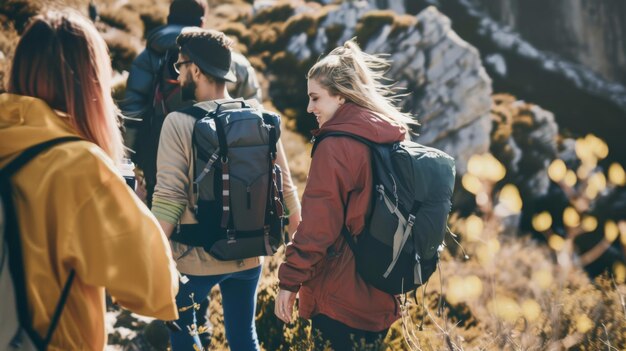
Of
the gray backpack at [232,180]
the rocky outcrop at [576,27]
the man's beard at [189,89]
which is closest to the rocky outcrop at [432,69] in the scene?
the man's beard at [189,89]

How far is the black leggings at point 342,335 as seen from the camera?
258 cm

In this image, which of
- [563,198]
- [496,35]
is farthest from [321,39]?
[496,35]

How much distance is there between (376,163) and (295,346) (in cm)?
178

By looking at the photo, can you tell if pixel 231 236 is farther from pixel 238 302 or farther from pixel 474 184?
pixel 474 184

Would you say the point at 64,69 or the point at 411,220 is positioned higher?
the point at 64,69


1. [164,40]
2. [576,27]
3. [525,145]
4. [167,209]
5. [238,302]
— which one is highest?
[164,40]

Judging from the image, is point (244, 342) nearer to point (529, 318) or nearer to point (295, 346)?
point (295, 346)

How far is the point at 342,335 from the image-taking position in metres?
2.59

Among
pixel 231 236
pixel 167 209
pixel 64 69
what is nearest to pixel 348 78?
pixel 231 236

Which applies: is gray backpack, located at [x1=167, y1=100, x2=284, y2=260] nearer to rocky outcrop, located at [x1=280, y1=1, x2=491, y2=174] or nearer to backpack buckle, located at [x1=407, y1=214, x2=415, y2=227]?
backpack buckle, located at [x1=407, y1=214, x2=415, y2=227]

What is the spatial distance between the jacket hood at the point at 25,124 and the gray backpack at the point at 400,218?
3.88ft

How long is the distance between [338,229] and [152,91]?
1.62 m

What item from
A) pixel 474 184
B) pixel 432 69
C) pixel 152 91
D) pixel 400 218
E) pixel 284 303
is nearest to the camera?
pixel 474 184

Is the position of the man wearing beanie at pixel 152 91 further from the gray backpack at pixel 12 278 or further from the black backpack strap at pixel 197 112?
the gray backpack at pixel 12 278
